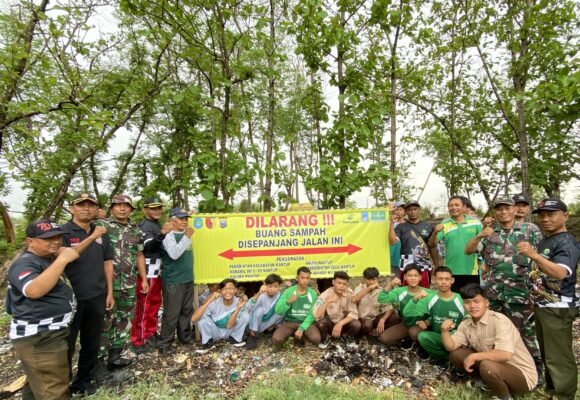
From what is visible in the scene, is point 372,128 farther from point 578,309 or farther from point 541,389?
point 541,389

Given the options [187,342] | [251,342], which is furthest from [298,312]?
[187,342]

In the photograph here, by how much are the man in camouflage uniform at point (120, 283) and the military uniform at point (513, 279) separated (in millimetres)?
5250

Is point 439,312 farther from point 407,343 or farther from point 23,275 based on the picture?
point 23,275

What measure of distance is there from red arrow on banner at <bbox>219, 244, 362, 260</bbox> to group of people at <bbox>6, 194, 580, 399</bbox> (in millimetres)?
432

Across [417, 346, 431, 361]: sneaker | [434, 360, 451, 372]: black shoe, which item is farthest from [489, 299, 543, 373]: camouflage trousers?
[417, 346, 431, 361]: sneaker

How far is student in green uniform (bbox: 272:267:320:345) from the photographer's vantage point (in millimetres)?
5141

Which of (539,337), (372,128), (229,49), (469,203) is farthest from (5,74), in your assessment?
(539,337)

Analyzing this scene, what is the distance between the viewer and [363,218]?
18.5ft

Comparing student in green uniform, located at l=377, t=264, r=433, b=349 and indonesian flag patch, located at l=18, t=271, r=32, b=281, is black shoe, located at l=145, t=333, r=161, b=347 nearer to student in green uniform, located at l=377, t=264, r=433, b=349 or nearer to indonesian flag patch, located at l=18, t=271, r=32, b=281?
indonesian flag patch, located at l=18, t=271, r=32, b=281

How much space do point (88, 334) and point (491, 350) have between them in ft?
16.8

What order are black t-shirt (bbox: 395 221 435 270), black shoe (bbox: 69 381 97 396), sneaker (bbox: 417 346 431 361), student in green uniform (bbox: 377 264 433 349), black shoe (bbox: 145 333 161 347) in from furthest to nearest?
black t-shirt (bbox: 395 221 435 270), black shoe (bbox: 145 333 161 347), student in green uniform (bbox: 377 264 433 349), sneaker (bbox: 417 346 431 361), black shoe (bbox: 69 381 97 396)

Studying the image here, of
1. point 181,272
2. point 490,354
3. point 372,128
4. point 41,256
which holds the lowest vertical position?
point 490,354

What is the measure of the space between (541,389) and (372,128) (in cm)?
459

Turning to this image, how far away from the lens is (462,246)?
5086 mm
